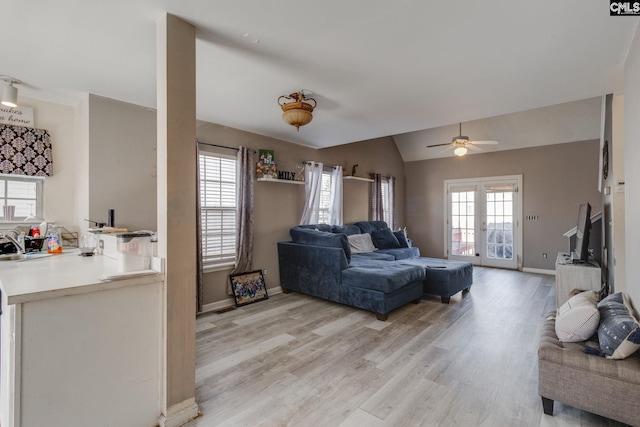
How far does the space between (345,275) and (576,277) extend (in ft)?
8.36

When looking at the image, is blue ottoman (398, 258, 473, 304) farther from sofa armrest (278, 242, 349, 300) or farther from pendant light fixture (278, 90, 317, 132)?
pendant light fixture (278, 90, 317, 132)

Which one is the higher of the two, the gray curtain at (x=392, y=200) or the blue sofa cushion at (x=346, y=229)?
the gray curtain at (x=392, y=200)

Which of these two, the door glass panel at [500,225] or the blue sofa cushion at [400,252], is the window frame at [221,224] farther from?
the door glass panel at [500,225]

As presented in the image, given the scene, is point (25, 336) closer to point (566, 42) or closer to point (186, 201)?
point (186, 201)

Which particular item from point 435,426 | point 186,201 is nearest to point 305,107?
point 186,201

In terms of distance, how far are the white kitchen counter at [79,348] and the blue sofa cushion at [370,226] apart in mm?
4717

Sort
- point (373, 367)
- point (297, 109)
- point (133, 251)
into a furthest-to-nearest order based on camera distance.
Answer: point (297, 109) < point (373, 367) < point (133, 251)

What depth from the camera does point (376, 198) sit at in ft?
22.2

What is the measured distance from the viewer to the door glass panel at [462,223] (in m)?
7.07

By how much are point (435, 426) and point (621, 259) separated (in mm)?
2509

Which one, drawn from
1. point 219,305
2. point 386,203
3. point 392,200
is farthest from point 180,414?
point 392,200

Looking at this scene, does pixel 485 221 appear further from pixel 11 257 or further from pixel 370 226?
pixel 11 257

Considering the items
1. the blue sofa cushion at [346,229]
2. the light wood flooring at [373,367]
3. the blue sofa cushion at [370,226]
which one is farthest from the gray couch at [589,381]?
the blue sofa cushion at [370,226]

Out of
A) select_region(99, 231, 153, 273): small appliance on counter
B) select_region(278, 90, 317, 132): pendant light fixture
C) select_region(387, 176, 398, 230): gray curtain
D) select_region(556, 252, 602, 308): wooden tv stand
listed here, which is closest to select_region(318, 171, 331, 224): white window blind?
select_region(387, 176, 398, 230): gray curtain
